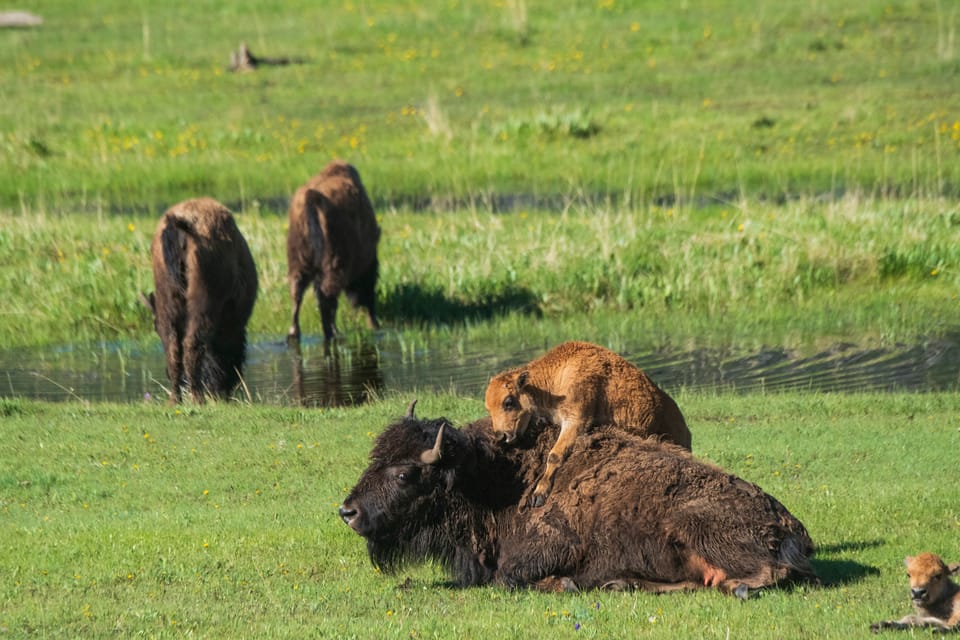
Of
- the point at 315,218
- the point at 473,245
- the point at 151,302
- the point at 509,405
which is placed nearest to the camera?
the point at 509,405

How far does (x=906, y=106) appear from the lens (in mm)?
29094

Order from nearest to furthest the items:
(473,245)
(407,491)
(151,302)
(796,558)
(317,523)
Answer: (796,558)
(407,491)
(317,523)
(151,302)
(473,245)

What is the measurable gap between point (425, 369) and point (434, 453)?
25.6 feet

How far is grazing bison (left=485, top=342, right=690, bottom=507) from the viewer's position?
326 inches

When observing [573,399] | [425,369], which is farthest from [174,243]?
[573,399]

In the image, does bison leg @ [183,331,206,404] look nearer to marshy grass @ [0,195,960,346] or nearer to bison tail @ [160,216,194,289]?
bison tail @ [160,216,194,289]

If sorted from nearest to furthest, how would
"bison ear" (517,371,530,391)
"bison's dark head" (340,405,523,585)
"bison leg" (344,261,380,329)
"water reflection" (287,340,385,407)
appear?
"bison's dark head" (340,405,523,585) → "bison ear" (517,371,530,391) → "water reflection" (287,340,385,407) → "bison leg" (344,261,380,329)

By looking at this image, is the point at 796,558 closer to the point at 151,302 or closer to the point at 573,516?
the point at 573,516

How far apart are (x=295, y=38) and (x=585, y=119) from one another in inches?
496

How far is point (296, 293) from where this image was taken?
56.7ft

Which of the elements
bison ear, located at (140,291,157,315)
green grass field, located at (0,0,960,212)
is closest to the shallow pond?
bison ear, located at (140,291,157,315)

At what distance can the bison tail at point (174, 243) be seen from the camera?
13.5 metres

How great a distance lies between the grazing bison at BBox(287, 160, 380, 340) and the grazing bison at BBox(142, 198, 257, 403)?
8.50 feet

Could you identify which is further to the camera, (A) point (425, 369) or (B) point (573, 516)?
(A) point (425, 369)
